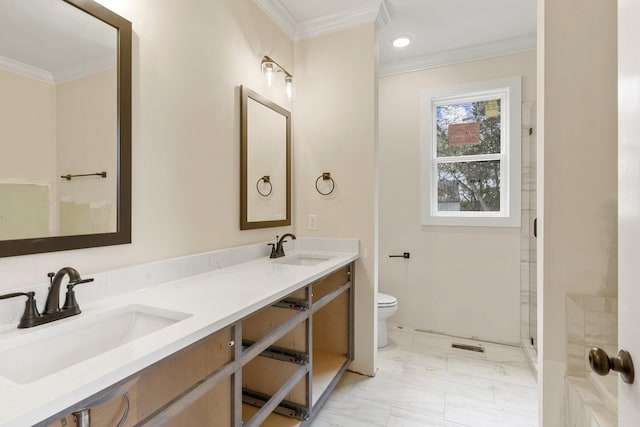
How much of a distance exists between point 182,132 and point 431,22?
2099 millimetres

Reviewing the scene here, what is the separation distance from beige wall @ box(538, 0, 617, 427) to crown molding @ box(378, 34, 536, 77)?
6.19ft

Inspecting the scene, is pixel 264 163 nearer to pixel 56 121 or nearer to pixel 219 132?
pixel 219 132

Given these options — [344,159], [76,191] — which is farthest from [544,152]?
[76,191]

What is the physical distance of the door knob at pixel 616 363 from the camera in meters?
0.58

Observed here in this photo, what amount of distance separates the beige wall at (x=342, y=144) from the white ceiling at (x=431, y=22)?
12cm

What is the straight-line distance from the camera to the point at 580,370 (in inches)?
42.6

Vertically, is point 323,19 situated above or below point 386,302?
above

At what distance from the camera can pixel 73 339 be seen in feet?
3.10

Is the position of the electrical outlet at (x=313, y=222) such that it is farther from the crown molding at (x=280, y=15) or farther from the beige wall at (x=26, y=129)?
the beige wall at (x=26, y=129)

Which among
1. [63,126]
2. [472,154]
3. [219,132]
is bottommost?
[63,126]

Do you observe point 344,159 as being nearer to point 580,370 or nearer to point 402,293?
point 402,293

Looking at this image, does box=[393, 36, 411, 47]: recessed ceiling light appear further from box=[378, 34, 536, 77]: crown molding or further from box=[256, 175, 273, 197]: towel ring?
box=[256, 175, 273, 197]: towel ring

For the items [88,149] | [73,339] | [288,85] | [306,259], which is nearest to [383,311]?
[306,259]

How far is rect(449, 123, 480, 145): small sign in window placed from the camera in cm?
291
